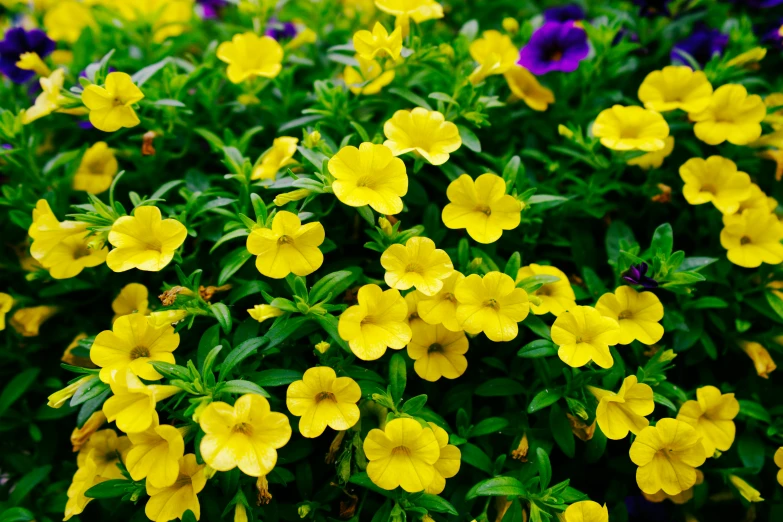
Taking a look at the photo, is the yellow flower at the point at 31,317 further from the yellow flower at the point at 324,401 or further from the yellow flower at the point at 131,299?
the yellow flower at the point at 324,401

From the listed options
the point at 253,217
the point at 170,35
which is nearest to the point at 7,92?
the point at 170,35

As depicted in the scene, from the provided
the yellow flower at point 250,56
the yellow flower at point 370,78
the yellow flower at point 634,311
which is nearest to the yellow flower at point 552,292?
the yellow flower at point 634,311

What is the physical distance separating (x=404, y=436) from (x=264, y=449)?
268 mm

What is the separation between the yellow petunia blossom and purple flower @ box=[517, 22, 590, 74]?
0.15ft

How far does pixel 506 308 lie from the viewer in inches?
49.6

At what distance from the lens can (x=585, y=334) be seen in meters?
1.28

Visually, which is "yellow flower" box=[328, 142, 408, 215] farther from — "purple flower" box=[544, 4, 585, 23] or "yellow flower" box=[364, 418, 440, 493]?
"purple flower" box=[544, 4, 585, 23]

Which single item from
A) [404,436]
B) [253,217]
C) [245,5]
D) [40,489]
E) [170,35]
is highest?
[245,5]

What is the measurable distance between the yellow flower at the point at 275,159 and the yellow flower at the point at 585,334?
747 mm

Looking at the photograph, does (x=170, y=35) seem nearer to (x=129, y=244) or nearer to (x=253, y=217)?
(x=253, y=217)

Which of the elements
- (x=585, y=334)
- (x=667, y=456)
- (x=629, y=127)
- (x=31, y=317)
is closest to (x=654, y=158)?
(x=629, y=127)

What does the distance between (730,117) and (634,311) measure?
681 mm

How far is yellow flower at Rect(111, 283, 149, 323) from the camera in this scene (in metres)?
1.44

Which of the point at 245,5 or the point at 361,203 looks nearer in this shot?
the point at 361,203
